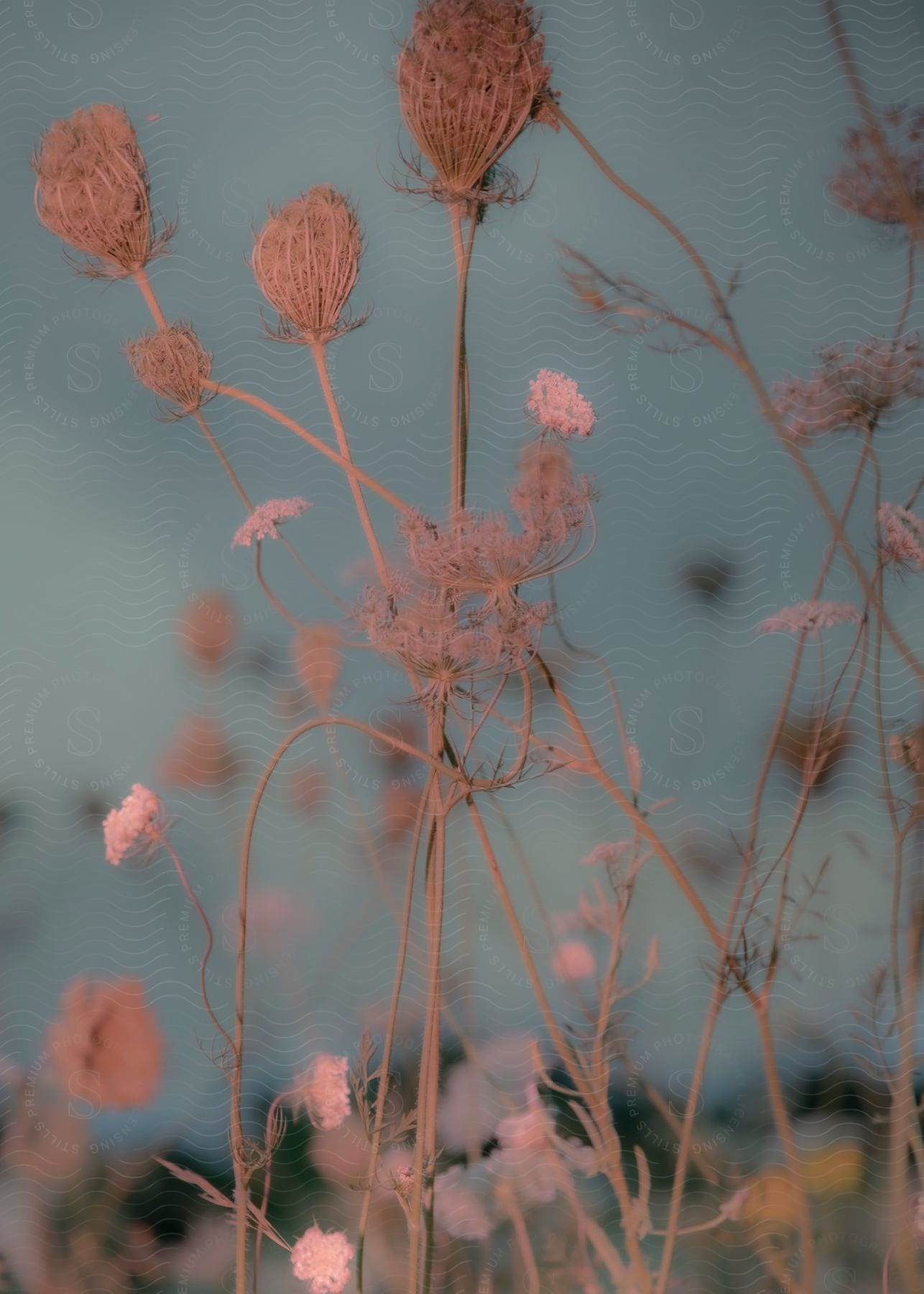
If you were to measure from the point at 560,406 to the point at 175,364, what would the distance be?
490 millimetres

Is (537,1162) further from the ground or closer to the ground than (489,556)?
closer to the ground

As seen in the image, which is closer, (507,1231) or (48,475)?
(507,1231)

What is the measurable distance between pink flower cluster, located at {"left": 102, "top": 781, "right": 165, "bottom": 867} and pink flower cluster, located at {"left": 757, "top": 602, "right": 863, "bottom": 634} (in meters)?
0.78

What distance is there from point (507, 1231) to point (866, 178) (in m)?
1.39

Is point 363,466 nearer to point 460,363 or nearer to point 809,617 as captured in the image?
point 460,363

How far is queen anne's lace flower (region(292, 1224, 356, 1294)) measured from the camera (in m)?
1.49

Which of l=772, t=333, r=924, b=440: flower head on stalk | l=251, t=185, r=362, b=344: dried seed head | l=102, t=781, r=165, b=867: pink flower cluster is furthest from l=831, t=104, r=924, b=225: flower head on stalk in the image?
l=102, t=781, r=165, b=867: pink flower cluster

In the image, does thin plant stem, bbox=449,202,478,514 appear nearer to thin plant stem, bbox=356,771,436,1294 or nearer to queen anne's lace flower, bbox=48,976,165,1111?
thin plant stem, bbox=356,771,436,1294

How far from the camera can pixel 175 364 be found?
1.57 metres

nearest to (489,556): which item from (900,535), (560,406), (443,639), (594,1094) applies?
(443,639)

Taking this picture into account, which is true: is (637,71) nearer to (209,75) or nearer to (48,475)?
(209,75)

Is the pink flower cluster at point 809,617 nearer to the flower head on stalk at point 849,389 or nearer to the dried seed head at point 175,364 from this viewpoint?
the flower head on stalk at point 849,389

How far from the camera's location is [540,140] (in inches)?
61.9

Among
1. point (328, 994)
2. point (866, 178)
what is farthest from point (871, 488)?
point (328, 994)
